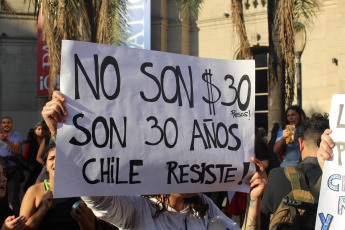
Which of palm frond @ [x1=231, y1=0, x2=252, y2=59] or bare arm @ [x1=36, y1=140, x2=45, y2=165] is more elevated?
palm frond @ [x1=231, y1=0, x2=252, y2=59]

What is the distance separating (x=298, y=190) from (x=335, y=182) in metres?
0.50

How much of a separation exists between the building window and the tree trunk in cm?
957

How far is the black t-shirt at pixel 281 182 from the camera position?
3.64 metres

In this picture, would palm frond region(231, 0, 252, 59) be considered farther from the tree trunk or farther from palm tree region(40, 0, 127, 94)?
palm tree region(40, 0, 127, 94)

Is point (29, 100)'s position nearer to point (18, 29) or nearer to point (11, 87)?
point (11, 87)

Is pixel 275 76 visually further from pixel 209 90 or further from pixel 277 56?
pixel 209 90

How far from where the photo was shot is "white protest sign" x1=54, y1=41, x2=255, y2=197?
106 inches

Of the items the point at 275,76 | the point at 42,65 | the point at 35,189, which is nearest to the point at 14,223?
the point at 35,189

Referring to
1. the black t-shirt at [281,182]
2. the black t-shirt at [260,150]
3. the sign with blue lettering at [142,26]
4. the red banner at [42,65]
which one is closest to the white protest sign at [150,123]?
the black t-shirt at [281,182]

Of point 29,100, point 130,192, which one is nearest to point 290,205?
point 130,192

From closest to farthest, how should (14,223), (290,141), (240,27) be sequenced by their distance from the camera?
1. (14,223)
2. (290,141)
3. (240,27)

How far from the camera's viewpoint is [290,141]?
6.59 m

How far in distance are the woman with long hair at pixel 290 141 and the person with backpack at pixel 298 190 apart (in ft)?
8.46

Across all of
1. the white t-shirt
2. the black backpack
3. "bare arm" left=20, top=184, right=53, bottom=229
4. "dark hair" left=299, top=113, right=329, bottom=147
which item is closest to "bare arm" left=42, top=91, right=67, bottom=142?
the white t-shirt
